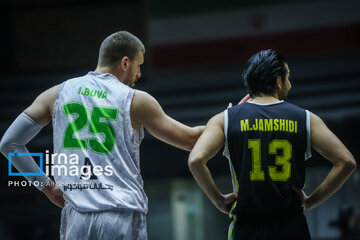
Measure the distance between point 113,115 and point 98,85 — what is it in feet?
0.69

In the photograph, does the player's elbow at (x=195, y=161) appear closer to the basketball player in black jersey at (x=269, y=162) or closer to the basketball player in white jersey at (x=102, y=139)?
the basketball player in black jersey at (x=269, y=162)

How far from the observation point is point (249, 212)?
264 cm

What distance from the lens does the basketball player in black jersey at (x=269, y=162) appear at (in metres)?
2.62

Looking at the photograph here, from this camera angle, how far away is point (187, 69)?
9.07 metres

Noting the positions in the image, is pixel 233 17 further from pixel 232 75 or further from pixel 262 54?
pixel 262 54

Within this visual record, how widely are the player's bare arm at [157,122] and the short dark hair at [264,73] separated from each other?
0.43 meters

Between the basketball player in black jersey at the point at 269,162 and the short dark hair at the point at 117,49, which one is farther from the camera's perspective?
the short dark hair at the point at 117,49

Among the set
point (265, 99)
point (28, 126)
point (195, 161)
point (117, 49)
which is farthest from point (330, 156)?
point (28, 126)

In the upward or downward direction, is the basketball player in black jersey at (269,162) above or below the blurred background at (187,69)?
below

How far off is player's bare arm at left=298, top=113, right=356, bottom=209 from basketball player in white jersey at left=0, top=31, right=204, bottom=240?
2.21ft

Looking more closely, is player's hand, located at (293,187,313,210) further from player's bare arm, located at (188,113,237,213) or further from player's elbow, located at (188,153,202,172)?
player's elbow, located at (188,153,202,172)

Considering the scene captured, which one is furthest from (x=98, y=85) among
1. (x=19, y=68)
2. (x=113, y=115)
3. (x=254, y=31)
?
(x=19, y=68)

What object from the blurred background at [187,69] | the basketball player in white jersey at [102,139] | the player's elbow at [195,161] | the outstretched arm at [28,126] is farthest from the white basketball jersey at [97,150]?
the blurred background at [187,69]

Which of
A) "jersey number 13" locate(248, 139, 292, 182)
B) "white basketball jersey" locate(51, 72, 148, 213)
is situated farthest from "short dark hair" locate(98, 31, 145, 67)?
"jersey number 13" locate(248, 139, 292, 182)
